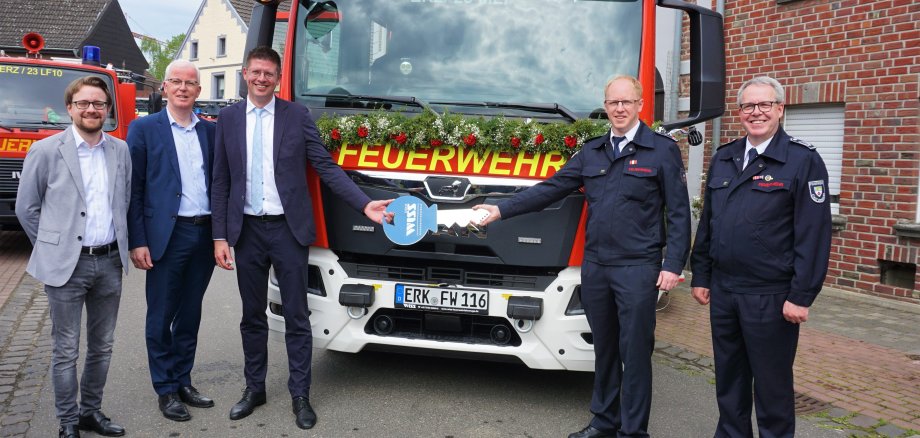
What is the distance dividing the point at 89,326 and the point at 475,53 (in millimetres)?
2526

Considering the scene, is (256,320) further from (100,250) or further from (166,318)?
(100,250)

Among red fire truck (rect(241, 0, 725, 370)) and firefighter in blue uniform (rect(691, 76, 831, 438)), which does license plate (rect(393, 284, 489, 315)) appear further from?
firefighter in blue uniform (rect(691, 76, 831, 438))

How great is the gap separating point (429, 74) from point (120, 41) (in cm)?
4399

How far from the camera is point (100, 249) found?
148 inches

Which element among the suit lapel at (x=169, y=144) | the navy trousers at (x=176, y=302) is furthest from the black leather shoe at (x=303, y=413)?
the suit lapel at (x=169, y=144)

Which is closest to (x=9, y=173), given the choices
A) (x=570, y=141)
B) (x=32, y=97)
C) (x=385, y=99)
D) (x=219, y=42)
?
(x=32, y=97)

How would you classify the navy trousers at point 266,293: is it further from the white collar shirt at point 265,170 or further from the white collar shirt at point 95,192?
the white collar shirt at point 95,192

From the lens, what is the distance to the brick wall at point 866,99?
7723 mm

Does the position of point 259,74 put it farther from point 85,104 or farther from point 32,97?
point 32,97

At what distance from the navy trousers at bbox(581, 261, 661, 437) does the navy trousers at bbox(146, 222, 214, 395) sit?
6.85ft

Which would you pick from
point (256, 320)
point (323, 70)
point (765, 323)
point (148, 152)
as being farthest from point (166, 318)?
point (765, 323)

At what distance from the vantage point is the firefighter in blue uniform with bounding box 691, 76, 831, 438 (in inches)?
125

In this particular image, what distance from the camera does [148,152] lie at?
4059 mm

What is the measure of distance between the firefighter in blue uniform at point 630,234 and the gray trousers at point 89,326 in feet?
7.75
